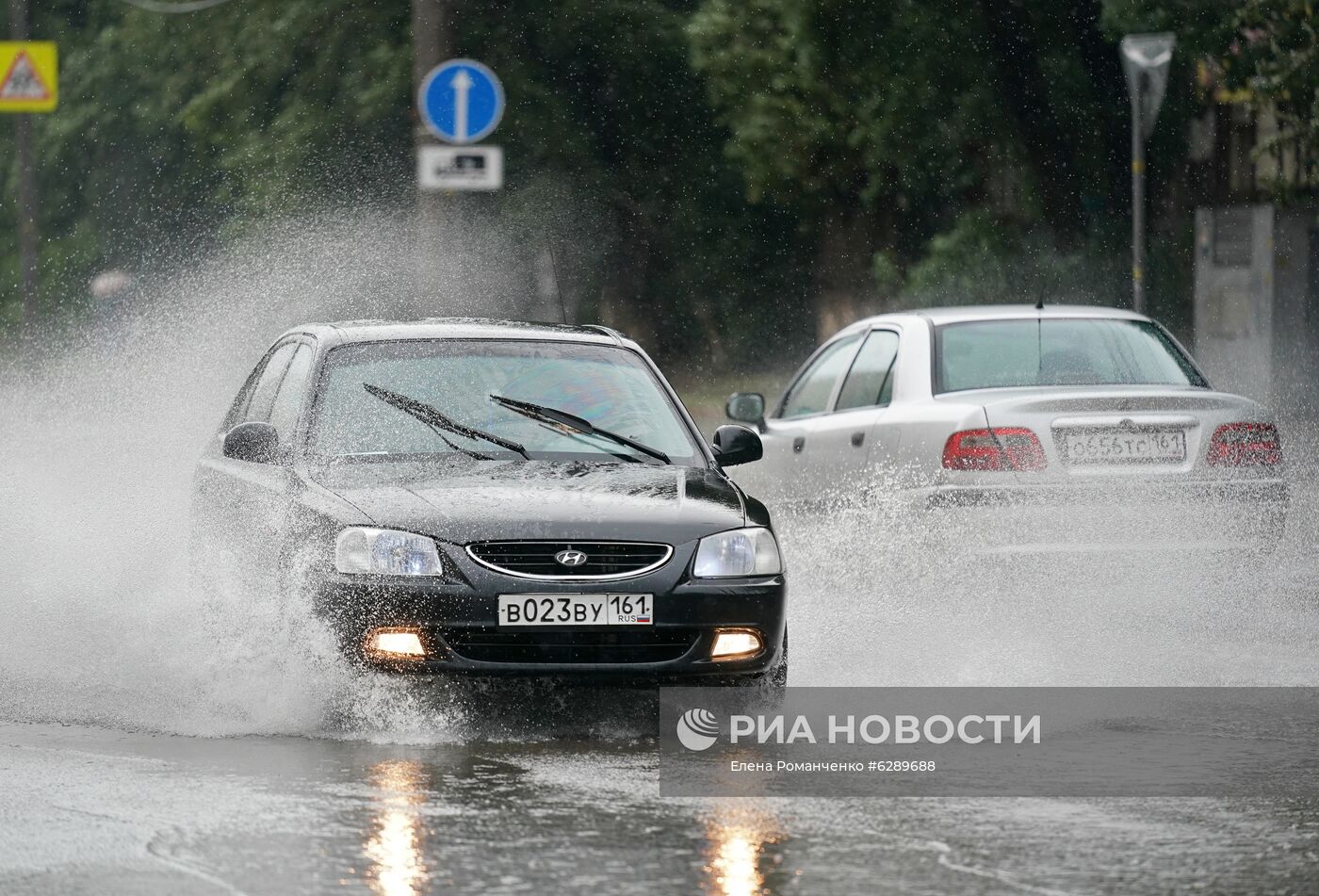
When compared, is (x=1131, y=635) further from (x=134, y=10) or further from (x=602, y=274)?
(x=134, y=10)

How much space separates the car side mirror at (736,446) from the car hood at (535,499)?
70cm

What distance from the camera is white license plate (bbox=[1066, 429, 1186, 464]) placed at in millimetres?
11109

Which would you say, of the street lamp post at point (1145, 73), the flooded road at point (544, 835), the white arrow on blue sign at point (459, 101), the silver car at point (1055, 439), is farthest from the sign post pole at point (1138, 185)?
the flooded road at point (544, 835)

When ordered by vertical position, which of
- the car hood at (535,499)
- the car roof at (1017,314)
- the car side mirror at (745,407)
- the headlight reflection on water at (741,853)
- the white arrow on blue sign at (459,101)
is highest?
the white arrow on blue sign at (459,101)

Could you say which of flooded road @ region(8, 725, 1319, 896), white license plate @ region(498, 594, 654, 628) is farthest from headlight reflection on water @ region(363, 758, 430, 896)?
white license plate @ region(498, 594, 654, 628)

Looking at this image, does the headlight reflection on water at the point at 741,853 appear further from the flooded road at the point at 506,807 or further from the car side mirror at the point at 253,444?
the car side mirror at the point at 253,444

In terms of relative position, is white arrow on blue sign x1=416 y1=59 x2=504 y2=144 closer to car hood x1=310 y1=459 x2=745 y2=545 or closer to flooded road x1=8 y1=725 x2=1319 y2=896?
car hood x1=310 y1=459 x2=745 y2=545

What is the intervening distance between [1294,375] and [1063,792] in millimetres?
21049

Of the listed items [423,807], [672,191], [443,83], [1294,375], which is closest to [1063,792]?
[423,807]

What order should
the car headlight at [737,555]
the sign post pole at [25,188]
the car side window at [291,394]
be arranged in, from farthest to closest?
Answer: the sign post pole at [25,188] → the car side window at [291,394] → the car headlight at [737,555]

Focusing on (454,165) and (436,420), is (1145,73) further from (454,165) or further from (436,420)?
(436,420)

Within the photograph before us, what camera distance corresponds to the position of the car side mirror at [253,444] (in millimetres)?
9320

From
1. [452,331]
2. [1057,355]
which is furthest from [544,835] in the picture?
[1057,355]

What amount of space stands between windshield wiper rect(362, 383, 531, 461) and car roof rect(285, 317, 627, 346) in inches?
14.9
